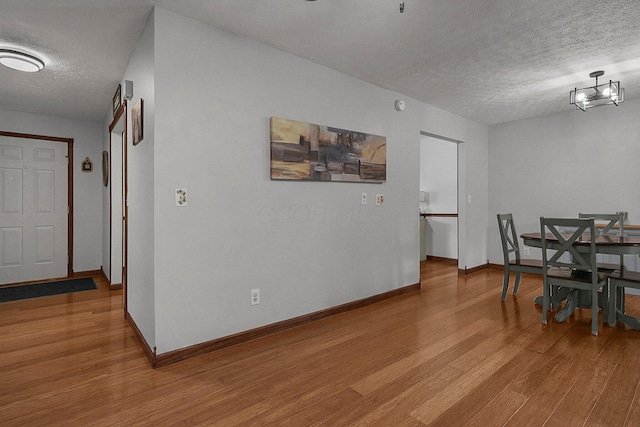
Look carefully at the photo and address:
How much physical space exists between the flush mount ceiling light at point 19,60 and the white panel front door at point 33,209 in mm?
2389

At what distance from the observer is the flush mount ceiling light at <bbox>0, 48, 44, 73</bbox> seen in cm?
277

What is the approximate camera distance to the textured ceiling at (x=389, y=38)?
2.29 meters

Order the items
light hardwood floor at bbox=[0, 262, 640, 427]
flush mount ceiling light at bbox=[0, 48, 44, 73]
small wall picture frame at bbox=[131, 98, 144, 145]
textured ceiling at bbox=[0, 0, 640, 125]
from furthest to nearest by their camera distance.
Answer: flush mount ceiling light at bbox=[0, 48, 44, 73], small wall picture frame at bbox=[131, 98, 144, 145], textured ceiling at bbox=[0, 0, 640, 125], light hardwood floor at bbox=[0, 262, 640, 427]

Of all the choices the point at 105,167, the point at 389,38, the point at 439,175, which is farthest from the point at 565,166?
the point at 105,167

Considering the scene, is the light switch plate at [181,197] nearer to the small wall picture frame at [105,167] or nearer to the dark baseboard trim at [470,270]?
the small wall picture frame at [105,167]

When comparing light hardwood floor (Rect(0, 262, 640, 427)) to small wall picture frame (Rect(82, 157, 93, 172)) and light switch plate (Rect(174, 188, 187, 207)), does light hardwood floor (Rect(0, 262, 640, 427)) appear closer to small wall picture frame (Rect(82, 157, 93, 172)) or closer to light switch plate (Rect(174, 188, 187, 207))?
light switch plate (Rect(174, 188, 187, 207))

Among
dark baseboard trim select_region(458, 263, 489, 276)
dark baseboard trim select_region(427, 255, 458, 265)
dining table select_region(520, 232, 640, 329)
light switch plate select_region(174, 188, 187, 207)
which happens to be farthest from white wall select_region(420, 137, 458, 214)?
light switch plate select_region(174, 188, 187, 207)

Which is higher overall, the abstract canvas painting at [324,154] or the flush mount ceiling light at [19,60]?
the flush mount ceiling light at [19,60]

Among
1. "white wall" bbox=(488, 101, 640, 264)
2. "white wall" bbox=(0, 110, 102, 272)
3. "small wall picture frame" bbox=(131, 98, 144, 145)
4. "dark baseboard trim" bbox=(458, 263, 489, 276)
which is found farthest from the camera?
"dark baseboard trim" bbox=(458, 263, 489, 276)

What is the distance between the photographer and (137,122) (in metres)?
2.65

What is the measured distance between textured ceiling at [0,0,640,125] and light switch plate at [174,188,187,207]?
122 cm

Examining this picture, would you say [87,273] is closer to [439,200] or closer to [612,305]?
[439,200]

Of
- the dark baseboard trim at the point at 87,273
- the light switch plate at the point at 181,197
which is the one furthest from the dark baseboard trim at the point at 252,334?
the dark baseboard trim at the point at 87,273

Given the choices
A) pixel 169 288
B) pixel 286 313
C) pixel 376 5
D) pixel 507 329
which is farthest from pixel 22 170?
pixel 507 329
